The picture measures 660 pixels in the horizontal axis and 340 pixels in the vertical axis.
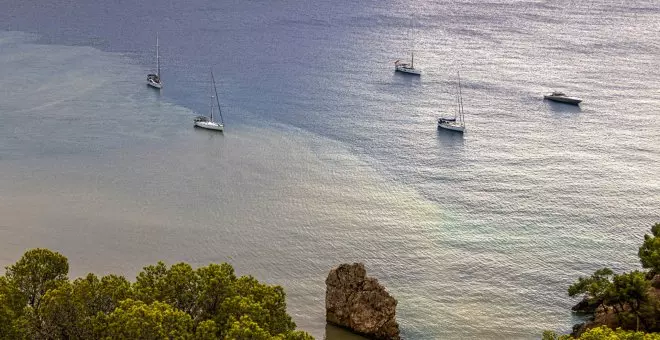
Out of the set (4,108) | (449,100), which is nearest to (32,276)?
(4,108)

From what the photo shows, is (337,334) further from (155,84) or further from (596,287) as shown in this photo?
(155,84)

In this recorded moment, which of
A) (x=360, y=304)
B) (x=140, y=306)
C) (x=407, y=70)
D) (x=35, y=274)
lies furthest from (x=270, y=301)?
(x=407, y=70)

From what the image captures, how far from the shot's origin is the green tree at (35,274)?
49219 mm

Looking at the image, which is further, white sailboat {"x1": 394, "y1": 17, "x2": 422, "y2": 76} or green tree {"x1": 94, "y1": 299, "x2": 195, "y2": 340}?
white sailboat {"x1": 394, "y1": 17, "x2": 422, "y2": 76}

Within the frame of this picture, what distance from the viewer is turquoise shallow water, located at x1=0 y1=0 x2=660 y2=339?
76.6 m

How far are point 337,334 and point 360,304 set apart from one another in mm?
3380

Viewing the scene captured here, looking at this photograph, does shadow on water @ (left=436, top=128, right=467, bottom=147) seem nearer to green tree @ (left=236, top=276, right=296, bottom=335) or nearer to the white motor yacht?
the white motor yacht

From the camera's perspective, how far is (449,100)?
406 feet

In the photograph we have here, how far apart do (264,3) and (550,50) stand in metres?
63.4

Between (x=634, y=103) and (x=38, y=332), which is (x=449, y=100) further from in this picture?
(x=38, y=332)

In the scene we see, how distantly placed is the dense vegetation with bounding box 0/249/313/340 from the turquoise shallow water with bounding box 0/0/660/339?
62.5ft

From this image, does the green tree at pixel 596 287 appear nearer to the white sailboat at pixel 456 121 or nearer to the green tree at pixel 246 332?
the green tree at pixel 246 332

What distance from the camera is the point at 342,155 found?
102m

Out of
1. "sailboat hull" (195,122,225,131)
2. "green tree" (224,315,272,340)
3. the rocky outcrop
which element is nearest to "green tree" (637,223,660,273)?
the rocky outcrop
